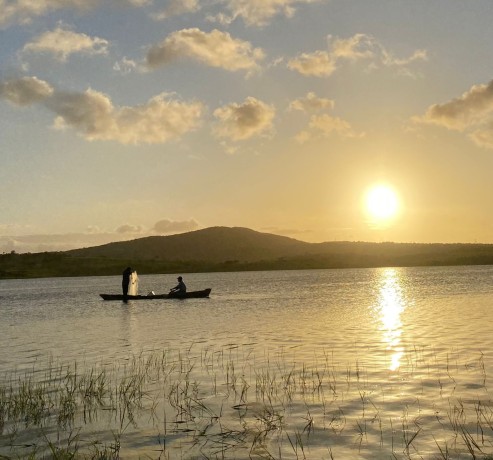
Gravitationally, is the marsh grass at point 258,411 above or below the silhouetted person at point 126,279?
below

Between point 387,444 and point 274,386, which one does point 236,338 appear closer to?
point 274,386

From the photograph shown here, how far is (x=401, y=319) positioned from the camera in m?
37.3

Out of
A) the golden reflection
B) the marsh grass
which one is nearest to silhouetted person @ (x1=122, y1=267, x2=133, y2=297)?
the golden reflection

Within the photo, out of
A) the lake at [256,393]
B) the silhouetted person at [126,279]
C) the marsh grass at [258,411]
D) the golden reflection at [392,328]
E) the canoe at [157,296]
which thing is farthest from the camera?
the silhouetted person at [126,279]

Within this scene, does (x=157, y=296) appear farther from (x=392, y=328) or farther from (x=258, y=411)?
(x=258, y=411)

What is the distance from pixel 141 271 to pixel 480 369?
545 ft

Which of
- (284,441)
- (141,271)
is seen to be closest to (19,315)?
(284,441)

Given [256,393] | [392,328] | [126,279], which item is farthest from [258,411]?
[126,279]

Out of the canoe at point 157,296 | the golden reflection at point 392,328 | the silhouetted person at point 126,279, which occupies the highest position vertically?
the silhouetted person at point 126,279

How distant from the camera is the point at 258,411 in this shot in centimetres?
1448

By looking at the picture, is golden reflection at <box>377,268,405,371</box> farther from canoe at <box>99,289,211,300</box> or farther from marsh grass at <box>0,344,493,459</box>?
canoe at <box>99,289,211,300</box>

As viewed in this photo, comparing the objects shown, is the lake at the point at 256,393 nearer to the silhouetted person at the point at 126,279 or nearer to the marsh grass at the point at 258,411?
the marsh grass at the point at 258,411

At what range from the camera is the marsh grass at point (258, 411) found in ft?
38.0

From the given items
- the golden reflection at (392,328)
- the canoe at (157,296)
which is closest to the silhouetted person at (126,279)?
the canoe at (157,296)
